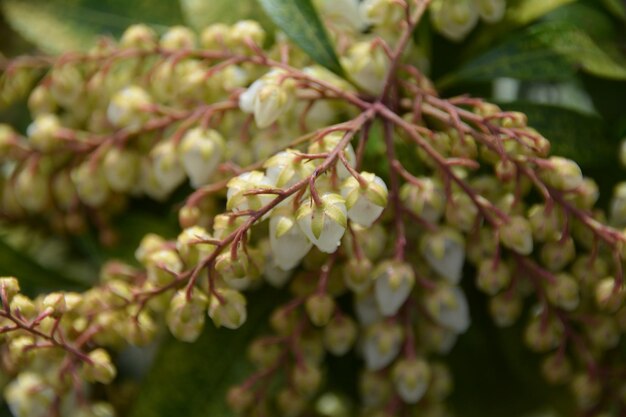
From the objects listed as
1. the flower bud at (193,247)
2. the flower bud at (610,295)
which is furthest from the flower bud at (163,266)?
the flower bud at (610,295)

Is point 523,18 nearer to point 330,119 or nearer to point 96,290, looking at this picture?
point 330,119

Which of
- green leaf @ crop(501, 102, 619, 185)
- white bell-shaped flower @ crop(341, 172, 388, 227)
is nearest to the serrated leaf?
green leaf @ crop(501, 102, 619, 185)

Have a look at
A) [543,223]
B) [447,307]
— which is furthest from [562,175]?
[447,307]

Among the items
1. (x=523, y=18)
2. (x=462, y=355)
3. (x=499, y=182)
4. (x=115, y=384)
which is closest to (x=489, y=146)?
(x=499, y=182)

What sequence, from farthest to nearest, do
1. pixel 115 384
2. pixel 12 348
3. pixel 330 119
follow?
pixel 115 384 → pixel 330 119 → pixel 12 348

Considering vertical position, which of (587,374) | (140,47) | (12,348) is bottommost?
(587,374)

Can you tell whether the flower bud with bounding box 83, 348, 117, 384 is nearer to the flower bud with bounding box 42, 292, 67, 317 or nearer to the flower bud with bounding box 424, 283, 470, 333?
the flower bud with bounding box 42, 292, 67, 317

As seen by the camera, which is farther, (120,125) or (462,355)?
(462,355)

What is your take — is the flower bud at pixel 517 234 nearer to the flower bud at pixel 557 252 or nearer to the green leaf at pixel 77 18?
the flower bud at pixel 557 252
